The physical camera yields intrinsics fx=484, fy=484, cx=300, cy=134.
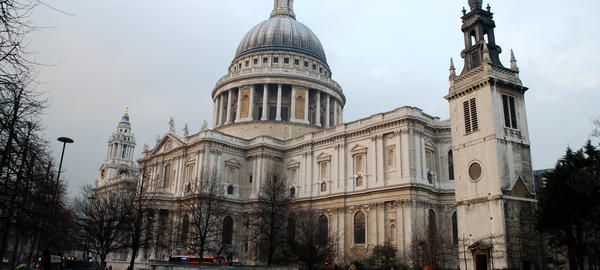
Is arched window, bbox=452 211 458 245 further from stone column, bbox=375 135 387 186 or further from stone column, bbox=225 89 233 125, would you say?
stone column, bbox=225 89 233 125

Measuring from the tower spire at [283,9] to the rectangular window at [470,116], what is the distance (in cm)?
5537

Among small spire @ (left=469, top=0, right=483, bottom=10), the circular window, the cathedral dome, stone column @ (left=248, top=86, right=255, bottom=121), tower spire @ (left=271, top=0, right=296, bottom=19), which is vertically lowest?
the circular window

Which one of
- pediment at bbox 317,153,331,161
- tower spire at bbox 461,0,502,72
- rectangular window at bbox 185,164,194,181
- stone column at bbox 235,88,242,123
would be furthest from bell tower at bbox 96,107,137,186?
tower spire at bbox 461,0,502,72

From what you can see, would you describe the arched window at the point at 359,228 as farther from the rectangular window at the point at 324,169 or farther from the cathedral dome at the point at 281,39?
the cathedral dome at the point at 281,39

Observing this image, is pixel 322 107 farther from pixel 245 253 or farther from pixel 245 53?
pixel 245 253

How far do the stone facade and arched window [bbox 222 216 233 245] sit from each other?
67cm

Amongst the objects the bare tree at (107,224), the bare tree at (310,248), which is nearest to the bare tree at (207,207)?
the bare tree at (107,224)

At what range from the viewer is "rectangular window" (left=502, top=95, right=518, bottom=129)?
3309cm

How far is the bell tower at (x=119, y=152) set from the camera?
101 meters

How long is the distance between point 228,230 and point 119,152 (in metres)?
57.3

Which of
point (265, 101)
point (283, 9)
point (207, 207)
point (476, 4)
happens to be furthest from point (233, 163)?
point (283, 9)

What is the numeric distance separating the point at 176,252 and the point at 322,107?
31.9 m

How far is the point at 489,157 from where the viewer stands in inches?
1240

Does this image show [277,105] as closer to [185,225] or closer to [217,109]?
[217,109]
